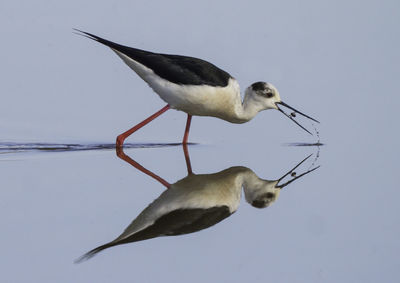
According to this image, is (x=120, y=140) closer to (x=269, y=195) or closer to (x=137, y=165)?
(x=137, y=165)

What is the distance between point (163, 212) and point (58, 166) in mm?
1555

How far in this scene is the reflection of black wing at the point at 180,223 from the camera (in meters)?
4.28

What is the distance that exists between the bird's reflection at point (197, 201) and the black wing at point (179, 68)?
2.63 feet

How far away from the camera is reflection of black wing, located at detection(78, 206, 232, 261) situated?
4277 millimetres

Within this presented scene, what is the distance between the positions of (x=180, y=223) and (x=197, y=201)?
0.49 metres

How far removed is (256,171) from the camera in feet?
20.1

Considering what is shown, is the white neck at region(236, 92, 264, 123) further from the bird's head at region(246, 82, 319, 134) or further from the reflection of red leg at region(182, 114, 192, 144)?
the reflection of red leg at region(182, 114, 192, 144)

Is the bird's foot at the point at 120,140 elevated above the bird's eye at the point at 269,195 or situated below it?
above

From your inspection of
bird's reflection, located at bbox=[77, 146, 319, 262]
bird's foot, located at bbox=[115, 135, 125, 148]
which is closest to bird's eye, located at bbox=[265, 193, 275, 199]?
bird's reflection, located at bbox=[77, 146, 319, 262]

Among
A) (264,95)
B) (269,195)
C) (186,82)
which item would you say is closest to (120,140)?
(186,82)

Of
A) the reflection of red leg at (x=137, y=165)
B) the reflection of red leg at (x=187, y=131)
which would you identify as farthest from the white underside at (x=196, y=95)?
the reflection of red leg at (x=137, y=165)

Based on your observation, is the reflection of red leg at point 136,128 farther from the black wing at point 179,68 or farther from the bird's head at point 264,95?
the bird's head at point 264,95

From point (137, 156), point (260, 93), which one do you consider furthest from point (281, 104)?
point (137, 156)

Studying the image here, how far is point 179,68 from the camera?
22.2ft
